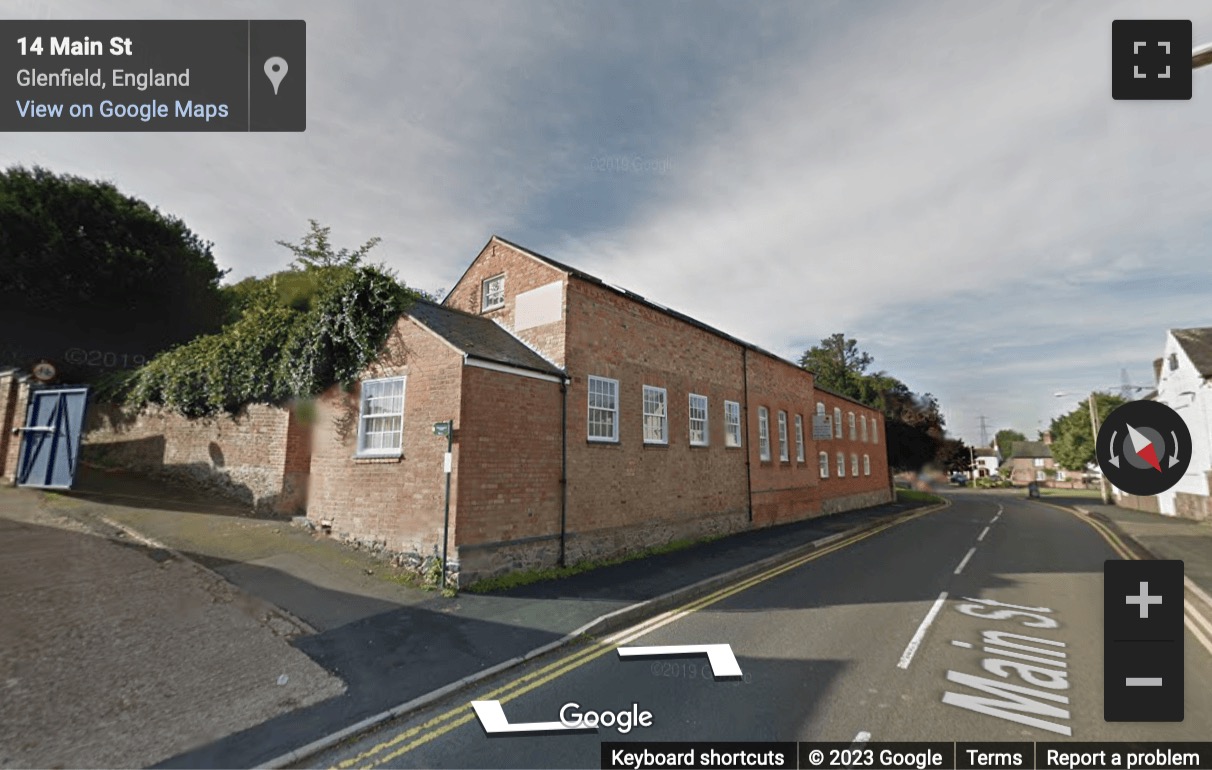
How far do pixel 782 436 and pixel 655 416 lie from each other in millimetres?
9564

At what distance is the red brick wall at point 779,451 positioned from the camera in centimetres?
1961

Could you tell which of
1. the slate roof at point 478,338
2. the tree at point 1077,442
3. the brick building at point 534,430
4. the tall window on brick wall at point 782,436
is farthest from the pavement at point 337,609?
the tree at point 1077,442

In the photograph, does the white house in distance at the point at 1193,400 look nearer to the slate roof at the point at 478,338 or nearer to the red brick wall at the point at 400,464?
the slate roof at the point at 478,338

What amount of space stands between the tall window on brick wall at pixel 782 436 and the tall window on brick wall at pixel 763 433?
3.47 ft

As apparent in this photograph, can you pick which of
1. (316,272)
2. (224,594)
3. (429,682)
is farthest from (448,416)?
(316,272)

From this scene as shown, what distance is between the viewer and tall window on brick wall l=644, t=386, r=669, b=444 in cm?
1458

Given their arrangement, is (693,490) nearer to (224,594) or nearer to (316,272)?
(224,594)

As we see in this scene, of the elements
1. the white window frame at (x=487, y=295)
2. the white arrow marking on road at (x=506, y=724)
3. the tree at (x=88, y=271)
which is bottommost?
the white arrow marking on road at (x=506, y=724)

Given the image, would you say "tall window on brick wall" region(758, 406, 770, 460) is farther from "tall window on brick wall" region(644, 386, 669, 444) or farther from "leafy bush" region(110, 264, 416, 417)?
"leafy bush" region(110, 264, 416, 417)

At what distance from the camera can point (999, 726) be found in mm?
4848

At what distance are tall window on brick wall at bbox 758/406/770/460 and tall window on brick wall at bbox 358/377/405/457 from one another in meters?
13.7

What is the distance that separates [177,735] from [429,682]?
2.29m

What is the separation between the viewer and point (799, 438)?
923 inches

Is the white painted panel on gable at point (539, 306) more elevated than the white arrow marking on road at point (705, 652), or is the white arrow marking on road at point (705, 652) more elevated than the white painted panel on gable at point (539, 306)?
the white painted panel on gable at point (539, 306)
